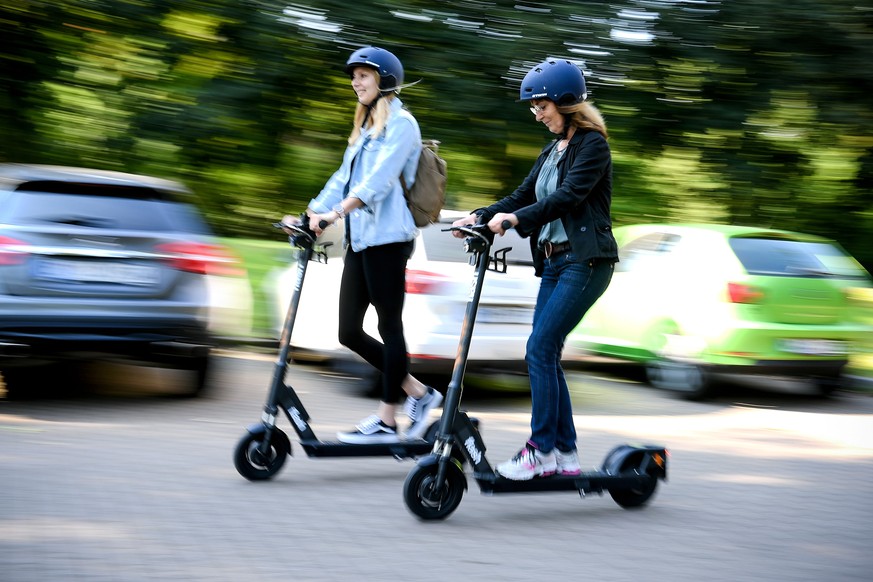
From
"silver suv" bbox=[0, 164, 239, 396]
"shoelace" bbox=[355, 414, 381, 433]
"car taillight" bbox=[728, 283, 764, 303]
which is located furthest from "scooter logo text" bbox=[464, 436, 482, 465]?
"car taillight" bbox=[728, 283, 764, 303]

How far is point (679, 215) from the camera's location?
49.2 feet

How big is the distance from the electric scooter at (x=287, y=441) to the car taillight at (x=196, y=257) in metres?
1.95

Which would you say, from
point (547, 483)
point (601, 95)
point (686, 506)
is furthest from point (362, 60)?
point (601, 95)

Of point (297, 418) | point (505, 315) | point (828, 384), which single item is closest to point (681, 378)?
point (828, 384)

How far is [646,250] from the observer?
1016 centimetres

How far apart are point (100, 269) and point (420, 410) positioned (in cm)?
250

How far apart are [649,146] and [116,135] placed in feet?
22.3

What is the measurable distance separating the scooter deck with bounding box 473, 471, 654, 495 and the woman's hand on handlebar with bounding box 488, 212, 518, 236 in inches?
40.8

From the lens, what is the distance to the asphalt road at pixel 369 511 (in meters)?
4.07

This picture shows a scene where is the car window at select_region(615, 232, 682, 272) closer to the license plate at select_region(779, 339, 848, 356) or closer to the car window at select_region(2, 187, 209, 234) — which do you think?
the license plate at select_region(779, 339, 848, 356)

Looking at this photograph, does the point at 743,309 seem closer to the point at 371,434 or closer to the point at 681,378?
the point at 681,378

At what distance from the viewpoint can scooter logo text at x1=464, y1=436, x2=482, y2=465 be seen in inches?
186

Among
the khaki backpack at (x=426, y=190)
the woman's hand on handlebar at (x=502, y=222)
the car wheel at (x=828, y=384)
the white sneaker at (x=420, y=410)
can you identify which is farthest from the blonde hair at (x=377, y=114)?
the car wheel at (x=828, y=384)

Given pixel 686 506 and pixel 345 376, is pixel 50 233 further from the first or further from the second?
pixel 686 506
